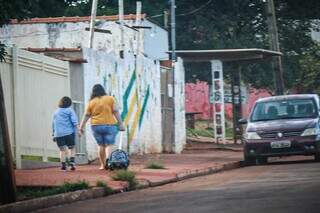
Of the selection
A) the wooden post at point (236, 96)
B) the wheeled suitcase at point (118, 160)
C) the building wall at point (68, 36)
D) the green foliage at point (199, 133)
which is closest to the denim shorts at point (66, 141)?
the wheeled suitcase at point (118, 160)

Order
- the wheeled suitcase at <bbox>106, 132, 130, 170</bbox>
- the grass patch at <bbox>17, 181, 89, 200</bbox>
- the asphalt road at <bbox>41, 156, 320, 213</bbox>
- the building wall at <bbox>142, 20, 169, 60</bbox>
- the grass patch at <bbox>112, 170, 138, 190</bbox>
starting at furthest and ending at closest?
→ the building wall at <bbox>142, 20, 169, 60</bbox>, the wheeled suitcase at <bbox>106, 132, 130, 170</bbox>, the grass patch at <bbox>112, 170, 138, 190</bbox>, the grass patch at <bbox>17, 181, 89, 200</bbox>, the asphalt road at <bbox>41, 156, 320, 213</bbox>

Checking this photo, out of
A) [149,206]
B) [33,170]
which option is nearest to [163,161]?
[33,170]

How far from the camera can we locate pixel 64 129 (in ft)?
50.8

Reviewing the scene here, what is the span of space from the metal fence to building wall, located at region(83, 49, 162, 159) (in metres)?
1.28

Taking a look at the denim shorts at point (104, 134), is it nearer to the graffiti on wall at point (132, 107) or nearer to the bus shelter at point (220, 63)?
the graffiti on wall at point (132, 107)

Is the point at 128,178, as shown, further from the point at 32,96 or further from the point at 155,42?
the point at 155,42

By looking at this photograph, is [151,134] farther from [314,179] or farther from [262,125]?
[314,179]

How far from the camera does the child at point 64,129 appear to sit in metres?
15.5

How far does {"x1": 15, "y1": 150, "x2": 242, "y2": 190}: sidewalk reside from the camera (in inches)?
507

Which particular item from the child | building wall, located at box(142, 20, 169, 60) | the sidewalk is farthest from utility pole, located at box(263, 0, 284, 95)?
the child

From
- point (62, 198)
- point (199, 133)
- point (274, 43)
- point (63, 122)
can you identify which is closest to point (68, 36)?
point (274, 43)

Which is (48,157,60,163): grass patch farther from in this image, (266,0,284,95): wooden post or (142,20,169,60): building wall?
(266,0,284,95): wooden post

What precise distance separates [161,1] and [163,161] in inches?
510

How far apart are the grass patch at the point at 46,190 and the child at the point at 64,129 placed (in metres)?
3.59
